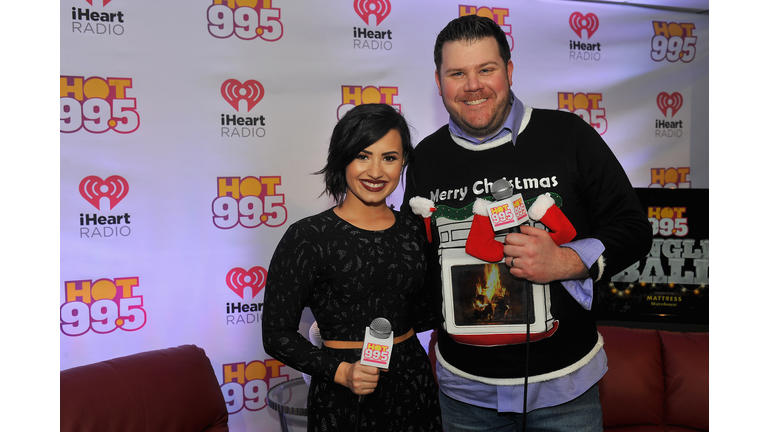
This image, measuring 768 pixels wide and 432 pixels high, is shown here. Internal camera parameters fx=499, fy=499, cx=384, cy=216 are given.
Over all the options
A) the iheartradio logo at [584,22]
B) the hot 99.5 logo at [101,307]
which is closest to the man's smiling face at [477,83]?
the hot 99.5 logo at [101,307]

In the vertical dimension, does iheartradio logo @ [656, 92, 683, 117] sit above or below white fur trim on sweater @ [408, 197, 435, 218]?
above

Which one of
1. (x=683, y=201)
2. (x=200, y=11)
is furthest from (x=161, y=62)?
(x=683, y=201)

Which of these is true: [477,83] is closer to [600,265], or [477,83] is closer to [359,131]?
[359,131]

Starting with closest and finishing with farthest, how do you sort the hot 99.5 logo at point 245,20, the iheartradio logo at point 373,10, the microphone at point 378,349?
1. the microphone at point 378,349
2. the hot 99.5 logo at point 245,20
3. the iheartradio logo at point 373,10

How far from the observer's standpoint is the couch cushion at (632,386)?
254 centimetres

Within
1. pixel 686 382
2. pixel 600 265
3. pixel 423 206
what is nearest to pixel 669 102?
pixel 686 382

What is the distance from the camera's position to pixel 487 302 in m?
1.35

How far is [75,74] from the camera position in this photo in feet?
8.23

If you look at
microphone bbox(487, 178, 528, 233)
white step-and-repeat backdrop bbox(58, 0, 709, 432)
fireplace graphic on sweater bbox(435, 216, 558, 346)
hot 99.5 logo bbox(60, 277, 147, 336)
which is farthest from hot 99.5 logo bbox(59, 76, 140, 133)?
microphone bbox(487, 178, 528, 233)

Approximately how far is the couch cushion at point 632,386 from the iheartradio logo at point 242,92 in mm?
2302

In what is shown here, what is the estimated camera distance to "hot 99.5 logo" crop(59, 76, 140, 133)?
2506 mm

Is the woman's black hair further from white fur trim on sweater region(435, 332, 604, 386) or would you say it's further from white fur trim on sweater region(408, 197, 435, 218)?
white fur trim on sweater region(435, 332, 604, 386)

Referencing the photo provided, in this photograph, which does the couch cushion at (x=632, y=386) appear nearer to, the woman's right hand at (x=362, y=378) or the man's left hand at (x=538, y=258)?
the man's left hand at (x=538, y=258)

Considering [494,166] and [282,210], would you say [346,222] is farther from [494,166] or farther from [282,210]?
[282,210]
